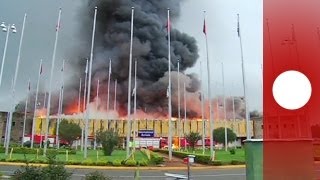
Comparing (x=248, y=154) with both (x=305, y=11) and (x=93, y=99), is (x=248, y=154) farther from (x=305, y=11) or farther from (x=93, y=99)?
(x=93, y=99)

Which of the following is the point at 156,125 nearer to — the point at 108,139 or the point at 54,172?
the point at 108,139

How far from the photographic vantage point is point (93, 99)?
3191 inches

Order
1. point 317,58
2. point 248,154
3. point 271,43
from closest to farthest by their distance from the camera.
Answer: point 248,154 < point 271,43 < point 317,58

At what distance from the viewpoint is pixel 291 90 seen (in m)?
1.95

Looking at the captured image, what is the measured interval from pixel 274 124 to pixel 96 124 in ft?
263

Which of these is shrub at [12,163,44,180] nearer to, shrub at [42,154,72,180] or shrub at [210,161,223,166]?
shrub at [42,154,72,180]

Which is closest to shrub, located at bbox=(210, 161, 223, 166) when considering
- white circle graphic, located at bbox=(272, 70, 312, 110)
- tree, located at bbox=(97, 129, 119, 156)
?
tree, located at bbox=(97, 129, 119, 156)

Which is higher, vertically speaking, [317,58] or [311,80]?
[317,58]

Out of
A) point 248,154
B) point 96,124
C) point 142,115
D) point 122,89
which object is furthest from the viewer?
point 142,115

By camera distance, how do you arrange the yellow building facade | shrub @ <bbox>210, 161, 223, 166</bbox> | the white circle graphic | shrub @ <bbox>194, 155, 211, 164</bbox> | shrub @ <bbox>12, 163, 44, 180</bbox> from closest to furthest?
the white circle graphic
shrub @ <bbox>12, 163, 44, 180</bbox>
shrub @ <bbox>210, 161, 223, 166</bbox>
shrub @ <bbox>194, 155, 211, 164</bbox>
the yellow building facade

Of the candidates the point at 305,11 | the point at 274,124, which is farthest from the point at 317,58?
the point at 274,124

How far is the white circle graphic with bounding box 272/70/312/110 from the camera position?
196cm

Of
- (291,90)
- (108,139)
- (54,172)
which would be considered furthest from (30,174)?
(108,139)

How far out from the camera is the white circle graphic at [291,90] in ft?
6.41
